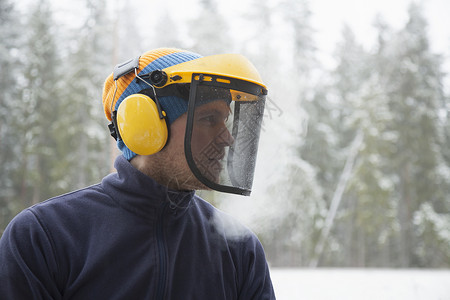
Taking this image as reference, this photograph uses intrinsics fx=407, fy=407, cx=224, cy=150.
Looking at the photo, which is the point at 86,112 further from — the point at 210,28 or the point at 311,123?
the point at 311,123

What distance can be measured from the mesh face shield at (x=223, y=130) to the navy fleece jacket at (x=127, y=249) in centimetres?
13

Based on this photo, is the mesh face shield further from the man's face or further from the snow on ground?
the snow on ground

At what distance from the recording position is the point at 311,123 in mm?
20969

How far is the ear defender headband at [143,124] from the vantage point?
4.11 ft

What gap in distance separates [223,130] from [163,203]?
30 centimetres

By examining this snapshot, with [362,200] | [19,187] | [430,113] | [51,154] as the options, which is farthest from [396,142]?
[19,187]

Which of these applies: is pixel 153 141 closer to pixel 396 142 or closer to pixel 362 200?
pixel 362 200

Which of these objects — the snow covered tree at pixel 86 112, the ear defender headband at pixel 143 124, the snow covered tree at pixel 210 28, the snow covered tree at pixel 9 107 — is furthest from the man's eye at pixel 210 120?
the snow covered tree at pixel 9 107

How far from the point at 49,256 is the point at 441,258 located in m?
20.4

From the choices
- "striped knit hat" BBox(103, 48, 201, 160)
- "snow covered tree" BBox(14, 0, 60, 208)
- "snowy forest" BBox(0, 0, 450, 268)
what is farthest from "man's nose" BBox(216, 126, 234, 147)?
"snow covered tree" BBox(14, 0, 60, 208)

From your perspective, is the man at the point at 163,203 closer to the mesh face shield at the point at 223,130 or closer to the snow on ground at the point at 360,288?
the mesh face shield at the point at 223,130

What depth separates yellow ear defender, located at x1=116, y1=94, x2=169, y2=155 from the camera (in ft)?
4.11

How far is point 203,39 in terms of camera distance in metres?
11.4

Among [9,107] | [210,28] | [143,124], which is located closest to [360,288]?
[143,124]
